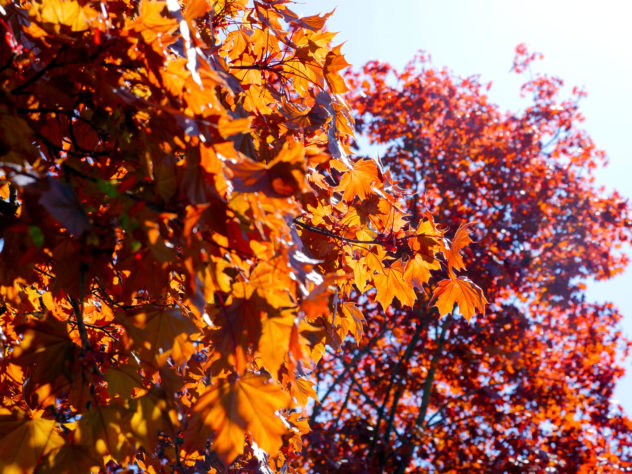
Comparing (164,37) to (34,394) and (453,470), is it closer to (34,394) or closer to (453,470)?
(34,394)

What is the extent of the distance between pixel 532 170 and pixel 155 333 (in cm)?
1015

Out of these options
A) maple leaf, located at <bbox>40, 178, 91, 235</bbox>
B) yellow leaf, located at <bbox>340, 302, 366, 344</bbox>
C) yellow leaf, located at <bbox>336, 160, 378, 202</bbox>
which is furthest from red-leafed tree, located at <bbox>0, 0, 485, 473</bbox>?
yellow leaf, located at <bbox>340, 302, 366, 344</bbox>

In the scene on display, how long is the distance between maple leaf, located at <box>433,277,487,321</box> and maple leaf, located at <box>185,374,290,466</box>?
1261 mm

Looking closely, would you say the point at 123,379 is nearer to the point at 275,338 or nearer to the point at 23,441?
the point at 23,441

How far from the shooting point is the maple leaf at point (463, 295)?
92.7 inches

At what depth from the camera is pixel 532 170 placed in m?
10.1

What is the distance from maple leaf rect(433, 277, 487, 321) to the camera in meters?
2.36

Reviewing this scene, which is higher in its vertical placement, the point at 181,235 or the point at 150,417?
the point at 181,235

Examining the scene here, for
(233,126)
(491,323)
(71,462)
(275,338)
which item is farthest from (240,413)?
(491,323)

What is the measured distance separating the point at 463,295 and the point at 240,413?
1.47 m

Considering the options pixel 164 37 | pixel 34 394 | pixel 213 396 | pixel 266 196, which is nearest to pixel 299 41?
pixel 164 37

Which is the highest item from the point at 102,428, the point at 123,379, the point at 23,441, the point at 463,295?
the point at 463,295

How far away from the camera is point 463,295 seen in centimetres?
246

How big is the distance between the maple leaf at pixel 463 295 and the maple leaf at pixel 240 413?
1261 mm
